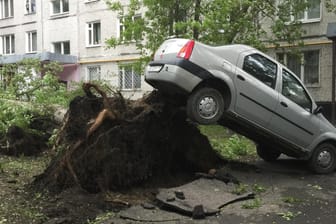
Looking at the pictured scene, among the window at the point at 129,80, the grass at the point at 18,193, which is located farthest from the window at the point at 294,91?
the window at the point at 129,80

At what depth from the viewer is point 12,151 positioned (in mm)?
11070

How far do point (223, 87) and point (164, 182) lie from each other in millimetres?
1778

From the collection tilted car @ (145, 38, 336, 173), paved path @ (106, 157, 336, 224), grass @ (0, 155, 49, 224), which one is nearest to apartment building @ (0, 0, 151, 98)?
grass @ (0, 155, 49, 224)

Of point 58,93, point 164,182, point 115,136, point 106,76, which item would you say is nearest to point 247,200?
point 164,182

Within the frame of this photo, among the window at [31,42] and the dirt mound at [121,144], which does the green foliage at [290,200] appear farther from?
the window at [31,42]

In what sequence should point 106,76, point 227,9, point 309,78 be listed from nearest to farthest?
point 227,9 → point 309,78 → point 106,76

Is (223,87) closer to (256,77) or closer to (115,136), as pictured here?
(256,77)

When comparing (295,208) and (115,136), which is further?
(115,136)

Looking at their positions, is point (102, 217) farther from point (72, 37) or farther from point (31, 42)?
point (31, 42)

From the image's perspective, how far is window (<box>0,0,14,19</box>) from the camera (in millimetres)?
41203

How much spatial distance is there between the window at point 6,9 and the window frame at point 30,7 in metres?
2.27

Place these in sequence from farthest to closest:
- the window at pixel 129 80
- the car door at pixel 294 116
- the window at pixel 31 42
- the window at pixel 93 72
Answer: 1. the window at pixel 31 42
2. the window at pixel 93 72
3. the window at pixel 129 80
4. the car door at pixel 294 116

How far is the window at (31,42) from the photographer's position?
3877 cm

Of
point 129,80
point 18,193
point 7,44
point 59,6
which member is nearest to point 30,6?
point 59,6
